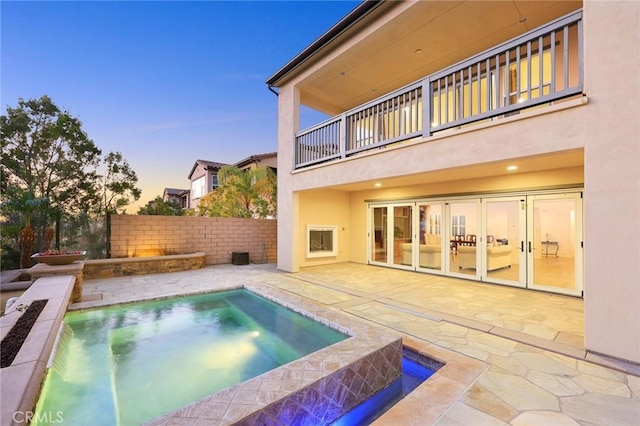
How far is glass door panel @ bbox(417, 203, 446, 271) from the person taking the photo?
848cm

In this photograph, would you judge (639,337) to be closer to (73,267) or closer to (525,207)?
(525,207)

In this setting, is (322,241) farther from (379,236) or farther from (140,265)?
(140,265)

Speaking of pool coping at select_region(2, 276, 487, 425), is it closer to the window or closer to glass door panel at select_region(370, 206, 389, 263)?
glass door panel at select_region(370, 206, 389, 263)

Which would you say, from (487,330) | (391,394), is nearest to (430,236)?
(487,330)

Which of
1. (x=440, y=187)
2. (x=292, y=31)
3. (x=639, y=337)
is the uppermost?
(x=292, y=31)

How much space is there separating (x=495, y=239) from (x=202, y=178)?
68.4 feet

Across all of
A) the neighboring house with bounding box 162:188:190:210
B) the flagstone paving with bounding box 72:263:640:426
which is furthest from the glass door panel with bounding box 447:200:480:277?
the neighboring house with bounding box 162:188:190:210

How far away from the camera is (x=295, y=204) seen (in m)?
9.09

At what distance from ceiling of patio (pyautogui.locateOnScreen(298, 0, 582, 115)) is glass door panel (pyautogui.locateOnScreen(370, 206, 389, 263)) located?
168 inches

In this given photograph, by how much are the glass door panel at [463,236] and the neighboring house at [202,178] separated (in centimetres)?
1715

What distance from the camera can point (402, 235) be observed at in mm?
9477

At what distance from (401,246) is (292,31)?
17475 mm

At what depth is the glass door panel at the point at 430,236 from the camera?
848cm

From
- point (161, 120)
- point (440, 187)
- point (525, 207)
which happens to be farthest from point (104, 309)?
point (161, 120)
